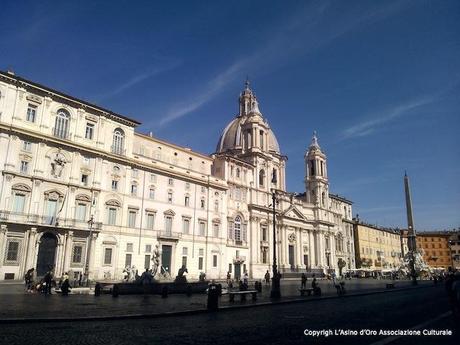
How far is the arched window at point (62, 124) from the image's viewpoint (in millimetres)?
36469

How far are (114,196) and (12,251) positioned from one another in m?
10.8

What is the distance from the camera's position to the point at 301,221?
71.8 m

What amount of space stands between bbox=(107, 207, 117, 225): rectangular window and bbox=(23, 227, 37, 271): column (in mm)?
7431

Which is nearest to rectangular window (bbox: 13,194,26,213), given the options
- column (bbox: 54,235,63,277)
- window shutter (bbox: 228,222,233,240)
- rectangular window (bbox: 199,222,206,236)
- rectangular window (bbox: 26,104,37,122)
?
column (bbox: 54,235,63,277)

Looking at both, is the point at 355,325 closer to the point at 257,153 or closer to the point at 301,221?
the point at 257,153

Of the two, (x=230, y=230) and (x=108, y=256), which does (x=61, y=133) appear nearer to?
(x=108, y=256)

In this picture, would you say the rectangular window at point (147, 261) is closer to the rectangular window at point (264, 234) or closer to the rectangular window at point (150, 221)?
the rectangular window at point (150, 221)

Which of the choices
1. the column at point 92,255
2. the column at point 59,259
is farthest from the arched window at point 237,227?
the column at point 59,259

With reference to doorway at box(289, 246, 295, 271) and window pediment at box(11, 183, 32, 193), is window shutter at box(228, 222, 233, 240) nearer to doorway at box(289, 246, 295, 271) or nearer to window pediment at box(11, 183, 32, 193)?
doorway at box(289, 246, 295, 271)

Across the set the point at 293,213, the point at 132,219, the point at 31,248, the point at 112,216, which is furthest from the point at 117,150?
the point at 293,213

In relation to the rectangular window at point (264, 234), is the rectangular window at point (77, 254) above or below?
below

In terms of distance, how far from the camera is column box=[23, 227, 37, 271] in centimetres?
3197

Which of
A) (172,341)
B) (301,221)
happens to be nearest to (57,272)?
(172,341)

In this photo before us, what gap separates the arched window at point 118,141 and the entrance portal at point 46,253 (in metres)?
11.2
